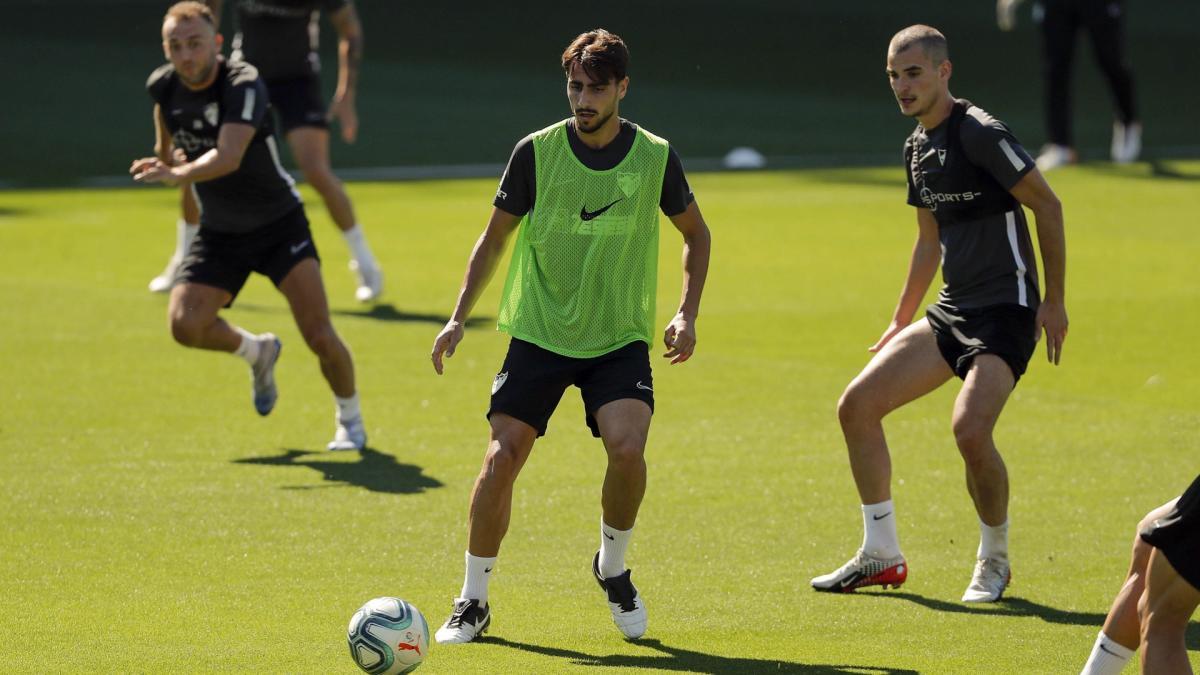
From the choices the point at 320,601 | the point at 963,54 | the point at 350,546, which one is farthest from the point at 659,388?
the point at 963,54

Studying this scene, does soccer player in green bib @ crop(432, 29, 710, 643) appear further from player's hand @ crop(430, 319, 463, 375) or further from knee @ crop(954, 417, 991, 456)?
knee @ crop(954, 417, 991, 456)

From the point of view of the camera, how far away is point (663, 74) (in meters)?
29.4

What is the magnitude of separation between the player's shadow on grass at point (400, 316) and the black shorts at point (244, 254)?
350cm

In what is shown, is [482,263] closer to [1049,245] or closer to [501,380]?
[501,380]

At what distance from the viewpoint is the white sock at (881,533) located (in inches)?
288

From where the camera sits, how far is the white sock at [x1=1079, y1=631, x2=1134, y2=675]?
5.61m

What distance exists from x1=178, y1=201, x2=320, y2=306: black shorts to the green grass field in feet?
3.01

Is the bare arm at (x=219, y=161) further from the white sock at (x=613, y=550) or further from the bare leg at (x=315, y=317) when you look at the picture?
the white sock at (x=613, y=550)

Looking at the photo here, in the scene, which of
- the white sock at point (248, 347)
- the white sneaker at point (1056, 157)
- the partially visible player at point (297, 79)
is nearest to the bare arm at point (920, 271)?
the white sock at point (248, 347)

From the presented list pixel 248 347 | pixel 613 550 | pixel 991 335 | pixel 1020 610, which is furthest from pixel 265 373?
pixel 1020 610

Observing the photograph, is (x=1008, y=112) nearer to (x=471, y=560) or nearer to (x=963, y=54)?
(x=963, y=54)

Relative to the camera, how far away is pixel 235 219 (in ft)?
31.6

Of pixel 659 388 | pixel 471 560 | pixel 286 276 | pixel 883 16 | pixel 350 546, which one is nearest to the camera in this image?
pixel 471 560

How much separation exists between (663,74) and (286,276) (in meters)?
20.4
